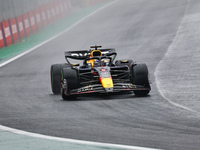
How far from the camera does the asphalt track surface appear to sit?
27.0 ft

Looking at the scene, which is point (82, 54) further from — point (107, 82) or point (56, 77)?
point (107, 82)

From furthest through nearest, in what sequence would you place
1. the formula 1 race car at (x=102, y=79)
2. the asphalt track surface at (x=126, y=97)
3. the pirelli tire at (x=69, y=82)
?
the pirelli tire at (x=69, y=82), the formula 1 race car at (x=102, y=79), the asphalt track surface at (x=126, y=97)

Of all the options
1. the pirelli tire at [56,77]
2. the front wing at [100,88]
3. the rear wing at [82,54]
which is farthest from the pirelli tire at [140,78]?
the pirelli tire at [56,77]

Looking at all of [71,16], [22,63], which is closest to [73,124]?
[22,63]

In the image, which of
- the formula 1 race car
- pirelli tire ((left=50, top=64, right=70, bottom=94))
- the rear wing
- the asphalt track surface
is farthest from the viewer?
the rear wing

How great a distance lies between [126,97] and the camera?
1253cm

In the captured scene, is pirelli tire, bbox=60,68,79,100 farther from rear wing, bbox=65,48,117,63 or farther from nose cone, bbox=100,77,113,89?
rear wing, bbox=65,48,117,63

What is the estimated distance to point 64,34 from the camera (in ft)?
104

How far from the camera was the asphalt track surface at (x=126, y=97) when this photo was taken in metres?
8.22

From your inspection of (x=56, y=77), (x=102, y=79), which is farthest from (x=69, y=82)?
(x=56, y=77)

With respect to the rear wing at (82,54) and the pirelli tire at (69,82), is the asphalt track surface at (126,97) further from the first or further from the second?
the rear wing at (82,54)

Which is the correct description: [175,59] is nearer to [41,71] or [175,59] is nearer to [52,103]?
[41,71]

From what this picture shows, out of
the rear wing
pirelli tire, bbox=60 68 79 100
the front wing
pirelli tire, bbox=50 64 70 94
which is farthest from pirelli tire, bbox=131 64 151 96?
pirelli tire, bbox=50 64 70 94

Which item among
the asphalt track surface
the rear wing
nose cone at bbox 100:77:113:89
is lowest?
the asphalt track surface
